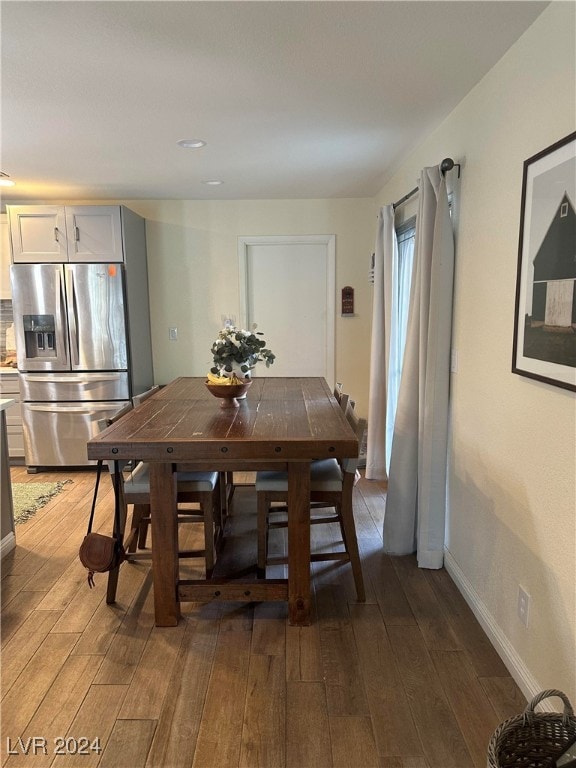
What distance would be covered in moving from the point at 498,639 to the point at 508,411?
3.04 ft

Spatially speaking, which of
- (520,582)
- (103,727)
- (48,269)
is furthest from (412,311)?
(48,269)

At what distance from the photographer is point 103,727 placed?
1648 millimetres

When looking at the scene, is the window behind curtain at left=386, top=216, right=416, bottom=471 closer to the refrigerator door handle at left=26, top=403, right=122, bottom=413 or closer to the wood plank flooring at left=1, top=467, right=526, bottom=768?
the wood plank flooring at left=1, top=467, right=526, bottom=768

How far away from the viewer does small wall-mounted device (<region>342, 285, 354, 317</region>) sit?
4594 mm

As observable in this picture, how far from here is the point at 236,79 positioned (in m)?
2.06

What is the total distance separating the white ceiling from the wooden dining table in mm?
1463

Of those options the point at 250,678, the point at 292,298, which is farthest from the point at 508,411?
the point at 292,298

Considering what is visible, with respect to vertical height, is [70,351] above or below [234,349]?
below

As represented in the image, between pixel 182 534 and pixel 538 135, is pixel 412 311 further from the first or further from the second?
pixel 182 534

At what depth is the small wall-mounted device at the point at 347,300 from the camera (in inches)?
181

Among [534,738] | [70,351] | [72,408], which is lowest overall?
[534,738]

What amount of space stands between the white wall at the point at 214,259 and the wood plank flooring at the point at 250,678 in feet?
7.95

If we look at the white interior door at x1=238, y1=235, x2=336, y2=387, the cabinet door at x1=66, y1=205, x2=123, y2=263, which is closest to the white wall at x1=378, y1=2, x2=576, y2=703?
the white interior door at x1=238, y1=235, x2=336, y2=387

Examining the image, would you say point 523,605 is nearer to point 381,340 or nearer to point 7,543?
point 381,340
